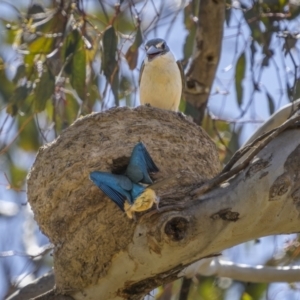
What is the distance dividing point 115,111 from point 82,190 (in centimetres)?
65

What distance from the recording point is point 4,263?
680 centimetres

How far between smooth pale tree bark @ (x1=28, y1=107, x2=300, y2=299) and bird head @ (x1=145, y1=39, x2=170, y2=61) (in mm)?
1098

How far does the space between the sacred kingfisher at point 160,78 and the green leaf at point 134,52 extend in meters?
0.11

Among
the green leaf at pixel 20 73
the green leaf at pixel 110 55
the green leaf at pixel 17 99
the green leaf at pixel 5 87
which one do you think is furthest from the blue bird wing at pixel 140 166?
the green leaf at pixel 5 87

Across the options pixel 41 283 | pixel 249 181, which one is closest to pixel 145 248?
pixel 249 181

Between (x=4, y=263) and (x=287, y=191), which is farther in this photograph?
(x=4, y=263)

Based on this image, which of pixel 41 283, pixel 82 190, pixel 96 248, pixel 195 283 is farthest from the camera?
pixel 195 283

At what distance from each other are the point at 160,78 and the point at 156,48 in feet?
0.69

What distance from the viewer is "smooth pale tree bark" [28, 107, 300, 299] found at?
12.0ft

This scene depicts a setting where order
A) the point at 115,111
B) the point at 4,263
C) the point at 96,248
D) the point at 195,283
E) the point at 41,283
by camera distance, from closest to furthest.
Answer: the point at 96,248, the point at 115,111, the point at 41,283, the point at 195,283, the point at 4,263

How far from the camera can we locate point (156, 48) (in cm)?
566

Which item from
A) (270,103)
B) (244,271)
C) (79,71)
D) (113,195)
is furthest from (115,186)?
(270,103)

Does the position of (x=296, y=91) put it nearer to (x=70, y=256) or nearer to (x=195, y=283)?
(x=195, y=283)

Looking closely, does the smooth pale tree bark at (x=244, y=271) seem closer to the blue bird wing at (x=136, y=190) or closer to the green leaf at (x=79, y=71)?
the green leaf at (x=79, y=71)
